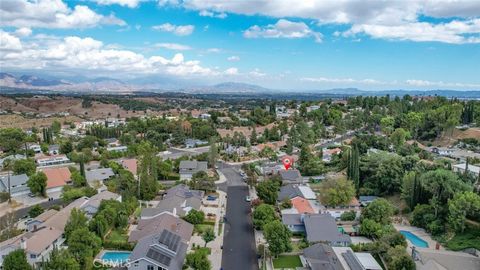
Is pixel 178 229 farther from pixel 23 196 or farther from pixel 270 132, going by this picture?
pixel 270 132

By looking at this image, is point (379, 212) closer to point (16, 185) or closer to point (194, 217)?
point (194, 217)

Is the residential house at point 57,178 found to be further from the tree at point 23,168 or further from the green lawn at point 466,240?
the green lawn at point 466,240

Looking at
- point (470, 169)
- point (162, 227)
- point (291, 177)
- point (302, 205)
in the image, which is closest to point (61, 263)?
point (162, 227)

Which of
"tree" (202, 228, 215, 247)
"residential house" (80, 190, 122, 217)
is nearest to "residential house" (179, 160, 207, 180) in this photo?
"residential house" (80, 190, 122, 217)

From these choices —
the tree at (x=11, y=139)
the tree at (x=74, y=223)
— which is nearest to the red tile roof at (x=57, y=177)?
the tree at (x=74, y=223)

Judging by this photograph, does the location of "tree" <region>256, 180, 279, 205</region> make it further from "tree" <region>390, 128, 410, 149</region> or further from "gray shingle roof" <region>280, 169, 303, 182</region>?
"tree" <region>390, 128, 410, 149</region>

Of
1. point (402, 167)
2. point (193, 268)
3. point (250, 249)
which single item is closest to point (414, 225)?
point (402, 167)
